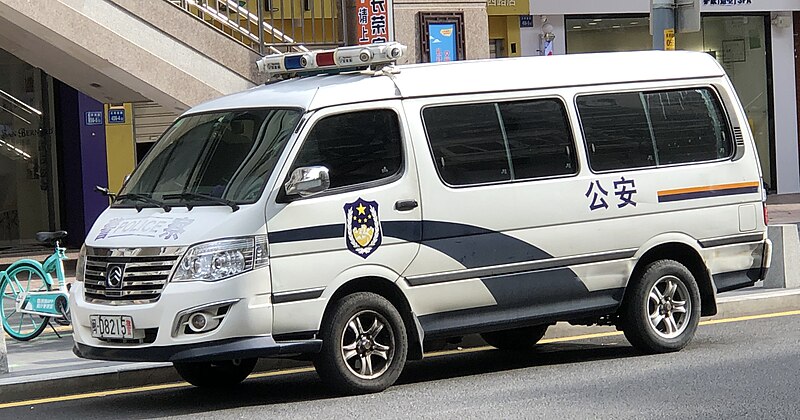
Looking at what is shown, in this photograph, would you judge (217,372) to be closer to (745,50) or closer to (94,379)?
(94,379)

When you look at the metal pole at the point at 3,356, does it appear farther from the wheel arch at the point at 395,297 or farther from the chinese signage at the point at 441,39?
the chinese signage at the point at 441,39

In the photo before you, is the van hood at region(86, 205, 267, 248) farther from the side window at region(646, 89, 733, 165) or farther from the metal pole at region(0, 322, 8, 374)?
the side window at region(646, 89, 733, 165)

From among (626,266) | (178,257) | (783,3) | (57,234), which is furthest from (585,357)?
(783,3)

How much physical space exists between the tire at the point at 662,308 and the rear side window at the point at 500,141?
104 centimetres

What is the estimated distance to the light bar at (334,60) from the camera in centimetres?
878

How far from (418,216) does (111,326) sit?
80.4 inches

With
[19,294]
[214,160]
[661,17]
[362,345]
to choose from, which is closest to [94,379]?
[214,160]

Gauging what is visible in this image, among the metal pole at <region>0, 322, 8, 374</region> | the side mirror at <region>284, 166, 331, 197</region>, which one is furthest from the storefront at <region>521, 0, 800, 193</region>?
the side mirror at <region>284, 166, 331, 197</region>

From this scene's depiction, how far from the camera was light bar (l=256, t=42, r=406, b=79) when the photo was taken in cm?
878

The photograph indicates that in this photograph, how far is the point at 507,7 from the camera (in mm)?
23031

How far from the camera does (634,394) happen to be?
27.0 feet

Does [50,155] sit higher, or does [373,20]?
[373,20]

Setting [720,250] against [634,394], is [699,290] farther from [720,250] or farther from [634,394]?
[634,394]

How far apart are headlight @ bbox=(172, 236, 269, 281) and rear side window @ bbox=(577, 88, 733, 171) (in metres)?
Answer: 2.66
